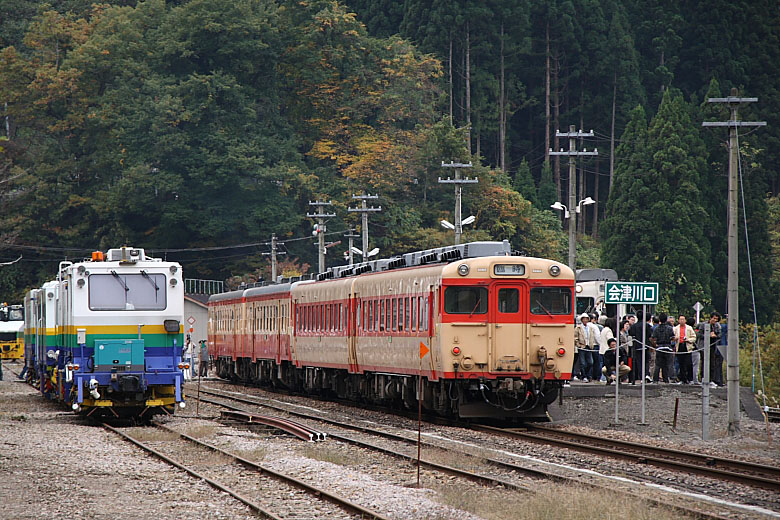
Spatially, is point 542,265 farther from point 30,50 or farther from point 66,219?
point 30,50

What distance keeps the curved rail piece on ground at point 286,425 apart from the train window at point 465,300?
119 inches

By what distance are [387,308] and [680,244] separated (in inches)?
Answer: 1696

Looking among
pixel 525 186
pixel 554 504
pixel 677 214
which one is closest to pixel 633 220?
pixel 677 214

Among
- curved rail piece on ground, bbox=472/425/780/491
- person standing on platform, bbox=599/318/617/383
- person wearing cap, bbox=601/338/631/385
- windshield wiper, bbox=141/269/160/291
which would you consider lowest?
curved rail piece on ground, bbox=472/425/780/491

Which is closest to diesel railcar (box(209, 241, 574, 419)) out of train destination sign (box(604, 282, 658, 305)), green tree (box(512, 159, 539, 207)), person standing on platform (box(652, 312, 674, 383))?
train destination sign (box(604, 282, 658, 305))

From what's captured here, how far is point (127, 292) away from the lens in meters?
21.3

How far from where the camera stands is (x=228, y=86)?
248 feet

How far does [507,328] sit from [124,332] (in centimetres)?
614

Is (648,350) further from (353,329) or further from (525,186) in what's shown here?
(525,186)

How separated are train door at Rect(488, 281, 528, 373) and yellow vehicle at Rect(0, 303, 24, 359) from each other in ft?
139

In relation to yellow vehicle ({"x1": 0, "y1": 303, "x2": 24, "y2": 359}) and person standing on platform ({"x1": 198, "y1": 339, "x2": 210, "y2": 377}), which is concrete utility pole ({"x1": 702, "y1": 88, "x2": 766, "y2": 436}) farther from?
yellow vehicle ({"x1": 0, "y1": 303, "x2": 24, "y2": 359})

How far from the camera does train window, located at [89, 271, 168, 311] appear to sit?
69.4 ft

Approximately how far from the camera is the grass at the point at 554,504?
11.2 meters

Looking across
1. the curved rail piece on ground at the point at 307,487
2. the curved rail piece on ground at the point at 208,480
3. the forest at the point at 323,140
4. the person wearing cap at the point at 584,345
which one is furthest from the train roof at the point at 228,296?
the forest at the point at 323,140
